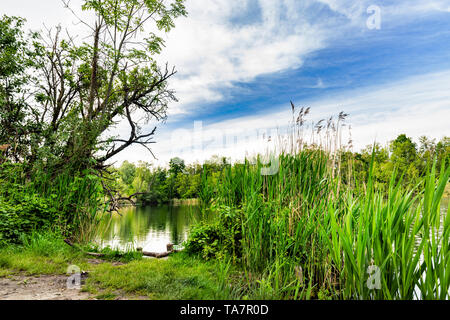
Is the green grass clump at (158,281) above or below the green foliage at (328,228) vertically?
below

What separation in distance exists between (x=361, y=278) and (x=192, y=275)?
2002 millimetres

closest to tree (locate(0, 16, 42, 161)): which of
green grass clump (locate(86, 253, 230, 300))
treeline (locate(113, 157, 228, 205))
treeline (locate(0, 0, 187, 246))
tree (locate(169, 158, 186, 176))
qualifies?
treeline (locate(0, 0, 187, 246))

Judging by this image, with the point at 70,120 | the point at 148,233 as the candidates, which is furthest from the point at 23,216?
the point at 148,233

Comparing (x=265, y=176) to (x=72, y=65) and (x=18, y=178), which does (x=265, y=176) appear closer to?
(x=18, y=178)

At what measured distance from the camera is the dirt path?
112 inches

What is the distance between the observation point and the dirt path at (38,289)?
2.86 meters

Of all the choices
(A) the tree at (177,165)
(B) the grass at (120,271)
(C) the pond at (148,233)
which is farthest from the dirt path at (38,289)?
(A) the tree at (177,165)

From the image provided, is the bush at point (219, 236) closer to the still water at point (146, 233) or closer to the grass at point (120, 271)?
the grass at point (120, 271)

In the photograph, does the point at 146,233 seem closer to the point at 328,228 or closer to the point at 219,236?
the point at 219,236

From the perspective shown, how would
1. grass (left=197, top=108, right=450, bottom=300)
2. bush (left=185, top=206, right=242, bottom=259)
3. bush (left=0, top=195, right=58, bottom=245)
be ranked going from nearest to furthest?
grass (left=197, top=108, right=450, bottom=300), bush (left=185, top=206, right=242, bottom=259), bush (left=0, top=195, right=58, bottom=245)

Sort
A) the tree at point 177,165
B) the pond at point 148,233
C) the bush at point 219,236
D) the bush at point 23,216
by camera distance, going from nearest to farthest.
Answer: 1. the bush at point 219,236
2. the bush at point 23,216
3. the pond at point 148,233
4. the tree at point 177,165

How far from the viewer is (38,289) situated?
10.3 ft

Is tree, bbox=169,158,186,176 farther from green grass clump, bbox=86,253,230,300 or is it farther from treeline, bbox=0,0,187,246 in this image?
green grass clump, bbox=86,253,230,300

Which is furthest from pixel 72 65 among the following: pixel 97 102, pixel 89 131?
pixel 89 131
